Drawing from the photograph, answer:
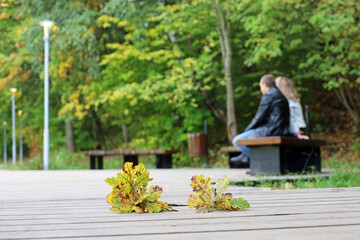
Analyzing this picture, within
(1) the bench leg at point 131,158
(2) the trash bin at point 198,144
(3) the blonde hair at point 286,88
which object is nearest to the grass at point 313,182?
(3) the blonde hair at point 286,88

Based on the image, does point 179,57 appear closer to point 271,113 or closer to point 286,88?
point 286,88

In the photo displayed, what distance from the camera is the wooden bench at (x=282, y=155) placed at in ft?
21.6

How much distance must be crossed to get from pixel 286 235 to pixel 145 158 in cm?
1588

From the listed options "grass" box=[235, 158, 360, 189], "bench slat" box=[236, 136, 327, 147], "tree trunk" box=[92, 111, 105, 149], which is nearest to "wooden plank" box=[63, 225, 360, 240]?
"grass" box=[235, 158, 360, 189]

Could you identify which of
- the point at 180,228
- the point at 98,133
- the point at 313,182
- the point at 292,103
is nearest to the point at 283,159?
the point at 313,182

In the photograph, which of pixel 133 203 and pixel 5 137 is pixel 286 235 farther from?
pixel 5 137

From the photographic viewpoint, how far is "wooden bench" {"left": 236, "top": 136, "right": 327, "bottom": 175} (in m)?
6.59

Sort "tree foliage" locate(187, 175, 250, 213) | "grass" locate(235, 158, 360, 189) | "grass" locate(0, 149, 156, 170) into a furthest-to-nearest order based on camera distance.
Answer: "grass" locate(0, 149, 156, 170) < "grass" locate(235, 158, 360, 189) < "tree foliage" locate(187, 175, 250, 213)

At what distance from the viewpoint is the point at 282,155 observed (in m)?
6.69

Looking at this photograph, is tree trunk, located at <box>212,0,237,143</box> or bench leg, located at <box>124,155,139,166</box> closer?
bench leg, located at <box>124,155,139,166</box>

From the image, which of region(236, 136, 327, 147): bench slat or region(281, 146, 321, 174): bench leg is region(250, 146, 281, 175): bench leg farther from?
region(236, 136, 327, 147): bench slat

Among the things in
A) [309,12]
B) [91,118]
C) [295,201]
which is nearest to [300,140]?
[295,201]

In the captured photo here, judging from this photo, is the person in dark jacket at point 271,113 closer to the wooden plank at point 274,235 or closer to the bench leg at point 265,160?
the bench leg at point 265,160

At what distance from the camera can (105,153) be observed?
11961 mm
